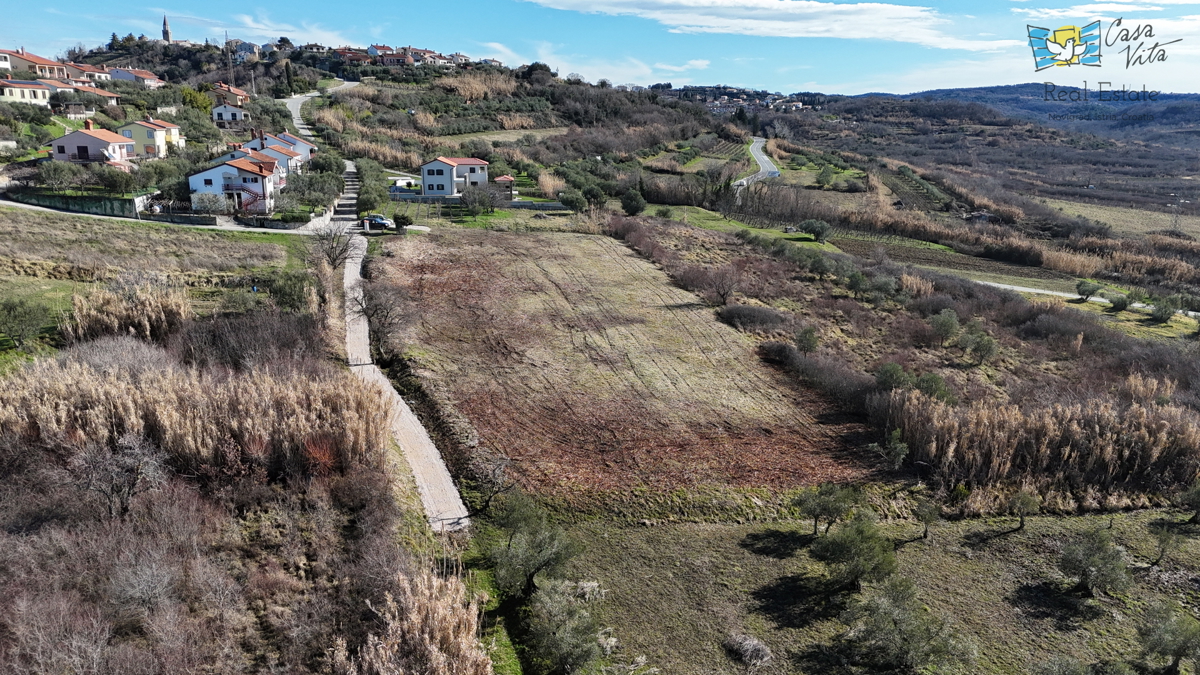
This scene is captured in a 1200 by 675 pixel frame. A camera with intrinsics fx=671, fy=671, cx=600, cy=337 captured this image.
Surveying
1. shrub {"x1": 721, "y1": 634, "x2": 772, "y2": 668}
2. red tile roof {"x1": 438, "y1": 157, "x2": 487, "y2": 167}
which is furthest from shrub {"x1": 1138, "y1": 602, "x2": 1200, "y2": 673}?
red tile roof {"x1": 438, "y1": 157, "x2": 487, "y2": 167}

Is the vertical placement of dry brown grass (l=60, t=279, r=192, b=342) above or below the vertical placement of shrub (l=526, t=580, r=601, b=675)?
above

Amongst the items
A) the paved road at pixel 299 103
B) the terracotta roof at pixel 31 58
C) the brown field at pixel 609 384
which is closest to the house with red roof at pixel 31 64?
the terracotta roof at pixel 31 58

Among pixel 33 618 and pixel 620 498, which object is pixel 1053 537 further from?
pixel 33 618

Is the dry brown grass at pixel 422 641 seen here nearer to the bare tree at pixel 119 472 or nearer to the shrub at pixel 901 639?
the bare tree at pixel 119 472

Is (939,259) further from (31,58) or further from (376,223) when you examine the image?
(31,58)

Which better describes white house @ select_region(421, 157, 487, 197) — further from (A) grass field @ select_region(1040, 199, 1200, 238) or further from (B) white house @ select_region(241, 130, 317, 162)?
(A) grass field @ select_region(1040, 199, 1200, 238)

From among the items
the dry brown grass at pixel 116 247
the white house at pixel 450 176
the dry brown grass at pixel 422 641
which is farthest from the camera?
the white house at pixel 450 176
